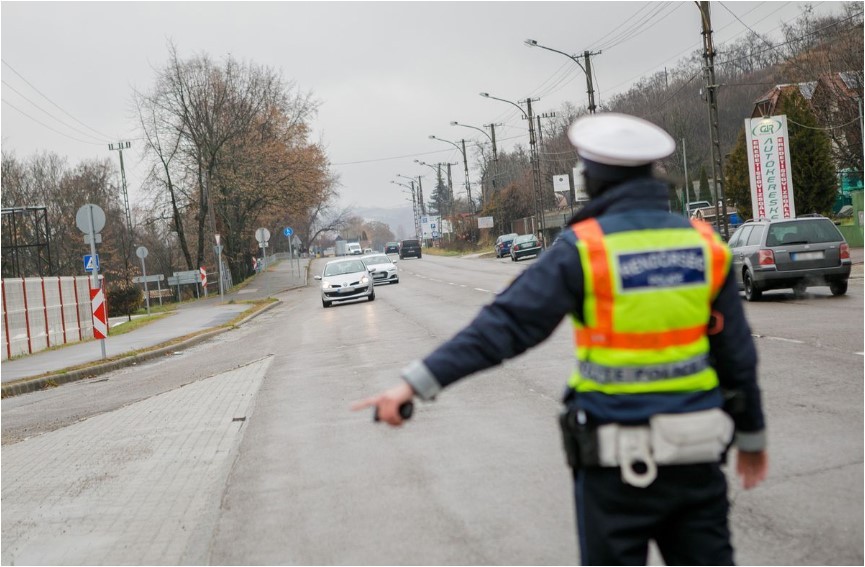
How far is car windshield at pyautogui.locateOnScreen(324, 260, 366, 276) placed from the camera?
33.7m

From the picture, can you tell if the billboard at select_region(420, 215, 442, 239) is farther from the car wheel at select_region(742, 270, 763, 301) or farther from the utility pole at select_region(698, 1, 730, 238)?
the car wheel at select_region(742, 270, 763, 301)

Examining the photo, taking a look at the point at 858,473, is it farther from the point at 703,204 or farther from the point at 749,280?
the point at 703,204

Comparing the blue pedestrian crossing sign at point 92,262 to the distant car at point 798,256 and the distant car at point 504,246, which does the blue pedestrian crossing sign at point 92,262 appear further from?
the distant car at point 504,246

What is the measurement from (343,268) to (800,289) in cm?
1623

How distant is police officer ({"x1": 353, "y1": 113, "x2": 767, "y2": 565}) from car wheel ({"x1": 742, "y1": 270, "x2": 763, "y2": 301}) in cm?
1814

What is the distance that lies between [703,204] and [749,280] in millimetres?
54820

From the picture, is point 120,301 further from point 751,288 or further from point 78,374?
point 751,288

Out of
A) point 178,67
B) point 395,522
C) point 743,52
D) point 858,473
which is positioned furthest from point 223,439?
point 743,52

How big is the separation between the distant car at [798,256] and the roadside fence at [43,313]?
57.7 feet

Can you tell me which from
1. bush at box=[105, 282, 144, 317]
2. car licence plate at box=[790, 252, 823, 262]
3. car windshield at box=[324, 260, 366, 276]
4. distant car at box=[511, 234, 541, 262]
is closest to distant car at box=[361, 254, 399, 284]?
car windshield at box=[324, 260, 366, 276]

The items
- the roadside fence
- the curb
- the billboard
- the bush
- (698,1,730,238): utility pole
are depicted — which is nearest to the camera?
the curb

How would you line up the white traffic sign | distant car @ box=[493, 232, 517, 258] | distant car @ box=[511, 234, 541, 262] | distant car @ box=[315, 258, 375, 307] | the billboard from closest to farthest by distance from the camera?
distant car @ box=[315, 258, 375, 307], the white traffic sign, distant car @ box=[511, 234, 541, 262], distant car @ box=[493, 232, 517, 258], the billboard

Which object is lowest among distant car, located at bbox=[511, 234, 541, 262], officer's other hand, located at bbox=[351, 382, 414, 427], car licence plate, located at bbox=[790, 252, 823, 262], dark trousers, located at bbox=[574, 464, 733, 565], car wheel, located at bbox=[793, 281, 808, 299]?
car wheel, located at bbox=[793, 281, 808, 299]

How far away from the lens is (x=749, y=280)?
20.5 m
